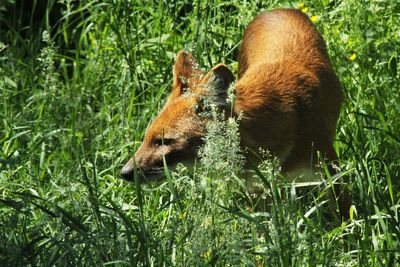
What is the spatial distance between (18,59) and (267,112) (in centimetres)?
258

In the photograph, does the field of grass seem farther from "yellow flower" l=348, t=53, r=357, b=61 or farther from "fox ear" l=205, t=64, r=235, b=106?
"fox ear" l=205, t=64, r=235, b=106

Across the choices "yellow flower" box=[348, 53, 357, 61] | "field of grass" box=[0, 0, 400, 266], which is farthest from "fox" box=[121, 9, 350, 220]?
"yellow flower" box=[348, 53, 357, 61]

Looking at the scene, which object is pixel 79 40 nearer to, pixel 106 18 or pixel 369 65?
pixel 106 18

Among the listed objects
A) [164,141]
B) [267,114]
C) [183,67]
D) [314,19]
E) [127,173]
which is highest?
[314,19]

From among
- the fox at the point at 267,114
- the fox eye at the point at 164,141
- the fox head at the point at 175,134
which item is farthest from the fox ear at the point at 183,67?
the fox eye at the point at 164,141

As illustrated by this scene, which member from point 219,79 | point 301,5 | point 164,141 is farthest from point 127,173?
point 301,5

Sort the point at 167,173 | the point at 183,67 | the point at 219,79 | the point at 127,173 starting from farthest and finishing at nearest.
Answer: the point at 183,67 < the point at 127,173 < the point at 219,79 < the point at 167,173

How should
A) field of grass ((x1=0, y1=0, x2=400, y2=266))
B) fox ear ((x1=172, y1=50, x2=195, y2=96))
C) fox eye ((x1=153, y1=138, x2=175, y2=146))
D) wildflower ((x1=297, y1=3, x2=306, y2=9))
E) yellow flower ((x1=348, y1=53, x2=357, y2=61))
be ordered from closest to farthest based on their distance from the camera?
field of grass ((x1=0, y1=0, x2=400, y2=266))
fox eye ((x1=153, y1=138, x2=175, y2=146))
fox ear ((x1=172, y1=50, x2=195, y2=96))
yellow flower ((x1=348, y1=53, x2=357, y2=61))
wildflower ((x1=297, y1=3, x2=306, y2=9))

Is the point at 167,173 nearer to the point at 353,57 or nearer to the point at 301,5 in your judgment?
the point at 353,57

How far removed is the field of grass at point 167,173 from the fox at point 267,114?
0.49ft

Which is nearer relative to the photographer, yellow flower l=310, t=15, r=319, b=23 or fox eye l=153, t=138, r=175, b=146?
fox eye l=153, t=138, r=175, b=146

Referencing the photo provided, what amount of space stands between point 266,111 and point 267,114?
2 centimetres

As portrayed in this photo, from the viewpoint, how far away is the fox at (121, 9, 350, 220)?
20.6 ft

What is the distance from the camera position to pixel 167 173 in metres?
4.90
